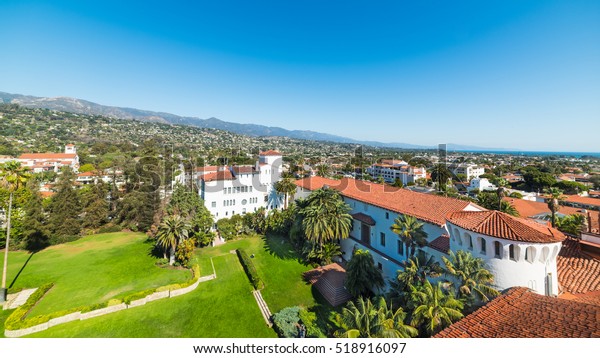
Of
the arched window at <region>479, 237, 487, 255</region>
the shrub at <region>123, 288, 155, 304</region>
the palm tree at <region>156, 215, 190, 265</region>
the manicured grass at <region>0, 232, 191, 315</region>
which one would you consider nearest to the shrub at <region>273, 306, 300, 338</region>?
the shrub at <region>123, 288, 155, 304</region>

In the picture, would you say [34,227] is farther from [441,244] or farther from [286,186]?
[441,244]

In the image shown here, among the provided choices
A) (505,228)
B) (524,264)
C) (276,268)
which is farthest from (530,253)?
(276,268)

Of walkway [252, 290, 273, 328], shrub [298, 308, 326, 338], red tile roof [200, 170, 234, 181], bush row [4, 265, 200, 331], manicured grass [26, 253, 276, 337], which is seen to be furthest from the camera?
red tile roof [200, 170, 234, 181]

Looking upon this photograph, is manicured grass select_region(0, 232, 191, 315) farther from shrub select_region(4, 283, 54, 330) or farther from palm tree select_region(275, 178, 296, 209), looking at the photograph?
palm tree select_region(275, 178, 296, 209)

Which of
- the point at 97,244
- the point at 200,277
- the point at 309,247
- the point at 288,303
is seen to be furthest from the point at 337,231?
the point at 97,244

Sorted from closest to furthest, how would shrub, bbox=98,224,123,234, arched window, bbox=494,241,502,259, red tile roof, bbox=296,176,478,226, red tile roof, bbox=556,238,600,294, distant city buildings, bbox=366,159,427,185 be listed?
arched window, bbox=494,241,502,259 → red tile roof, bbox=556,238,600,294 → red tile roof, bbox=296,176,478,226 → shrub, bbox=98,224,123,234 → distant city buildings, bbox=366,159,427,185

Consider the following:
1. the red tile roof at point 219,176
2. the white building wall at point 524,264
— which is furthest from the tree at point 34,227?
the white building wall at point 524,264

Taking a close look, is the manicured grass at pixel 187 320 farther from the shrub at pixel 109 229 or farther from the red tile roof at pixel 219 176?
the shrub at pixel 109 229
